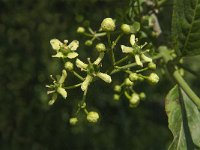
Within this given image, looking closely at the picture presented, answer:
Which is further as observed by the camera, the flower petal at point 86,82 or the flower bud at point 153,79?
the flower bud at point 153,79

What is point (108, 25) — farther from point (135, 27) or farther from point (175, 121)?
point (175, 121)

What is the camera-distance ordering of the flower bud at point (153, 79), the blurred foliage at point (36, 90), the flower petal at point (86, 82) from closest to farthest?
1. the flower petal at point (86, 82)
2. the flower bud at point (153, 79)
3. the blurred foliage at point (36, 90)

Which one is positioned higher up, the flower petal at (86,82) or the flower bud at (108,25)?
the flower bud at (108,25)

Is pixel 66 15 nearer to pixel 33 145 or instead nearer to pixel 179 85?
pixel 33 145

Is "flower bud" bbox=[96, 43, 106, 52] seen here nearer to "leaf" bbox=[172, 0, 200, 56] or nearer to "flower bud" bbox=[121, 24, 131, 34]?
"flower bud" bbox=[121, 24, 131, 34]

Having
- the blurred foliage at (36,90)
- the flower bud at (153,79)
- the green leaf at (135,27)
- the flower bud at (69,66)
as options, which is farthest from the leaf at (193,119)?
the blurred foliage at (36,90)

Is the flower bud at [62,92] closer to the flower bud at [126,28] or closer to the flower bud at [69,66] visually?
the flower bud at [69,66]
